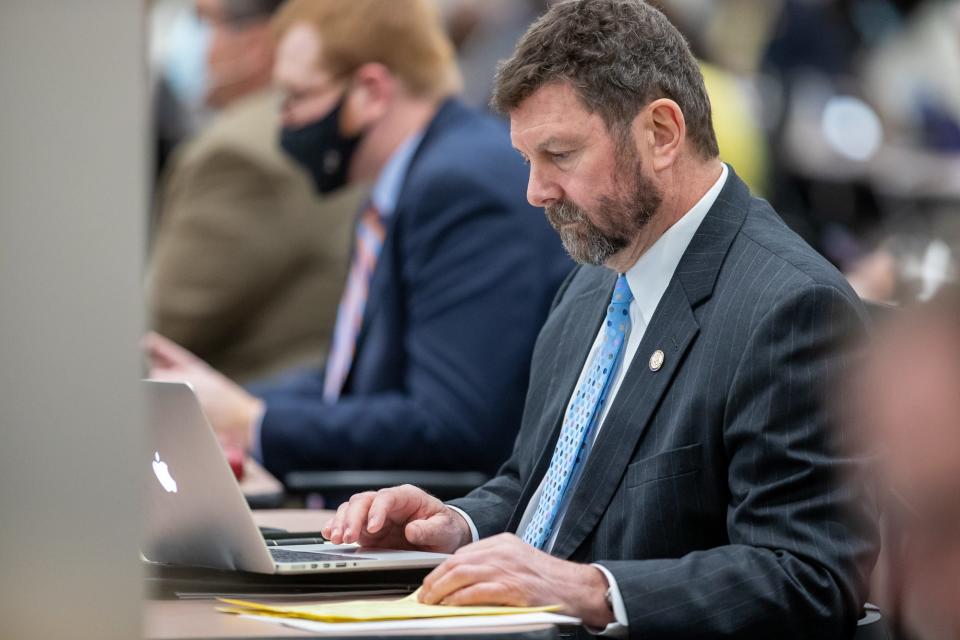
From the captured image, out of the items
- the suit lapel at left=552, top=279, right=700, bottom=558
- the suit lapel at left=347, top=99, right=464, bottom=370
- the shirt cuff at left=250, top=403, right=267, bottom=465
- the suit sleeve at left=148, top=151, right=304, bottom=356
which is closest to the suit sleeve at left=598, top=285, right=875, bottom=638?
the suit lapel at left=552, top=279, right=700, bottom=558

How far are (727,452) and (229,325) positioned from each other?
2795 mm

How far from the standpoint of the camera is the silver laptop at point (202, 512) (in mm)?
1487

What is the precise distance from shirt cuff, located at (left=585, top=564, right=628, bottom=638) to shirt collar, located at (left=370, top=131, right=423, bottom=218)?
72.5 inches

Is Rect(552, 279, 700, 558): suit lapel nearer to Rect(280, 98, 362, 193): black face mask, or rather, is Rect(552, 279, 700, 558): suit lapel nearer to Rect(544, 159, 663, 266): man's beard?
Rect(544, 159, 663, 266): man's beard

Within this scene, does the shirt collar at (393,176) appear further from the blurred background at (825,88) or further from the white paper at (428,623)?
the white paper at (428,623)

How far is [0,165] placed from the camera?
0.76 m

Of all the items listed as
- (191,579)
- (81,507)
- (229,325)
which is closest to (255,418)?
(229,325)

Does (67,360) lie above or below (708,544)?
above

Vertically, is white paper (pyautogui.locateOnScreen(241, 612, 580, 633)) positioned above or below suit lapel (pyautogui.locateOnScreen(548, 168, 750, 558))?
below

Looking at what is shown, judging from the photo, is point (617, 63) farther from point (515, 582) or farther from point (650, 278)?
point (515, 582)

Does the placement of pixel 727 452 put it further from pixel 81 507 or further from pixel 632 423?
pixel 81 507

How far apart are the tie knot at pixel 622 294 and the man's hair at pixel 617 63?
0.62 feet

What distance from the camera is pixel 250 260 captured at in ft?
13.4

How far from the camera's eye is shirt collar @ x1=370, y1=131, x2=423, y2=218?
3.22 meters
